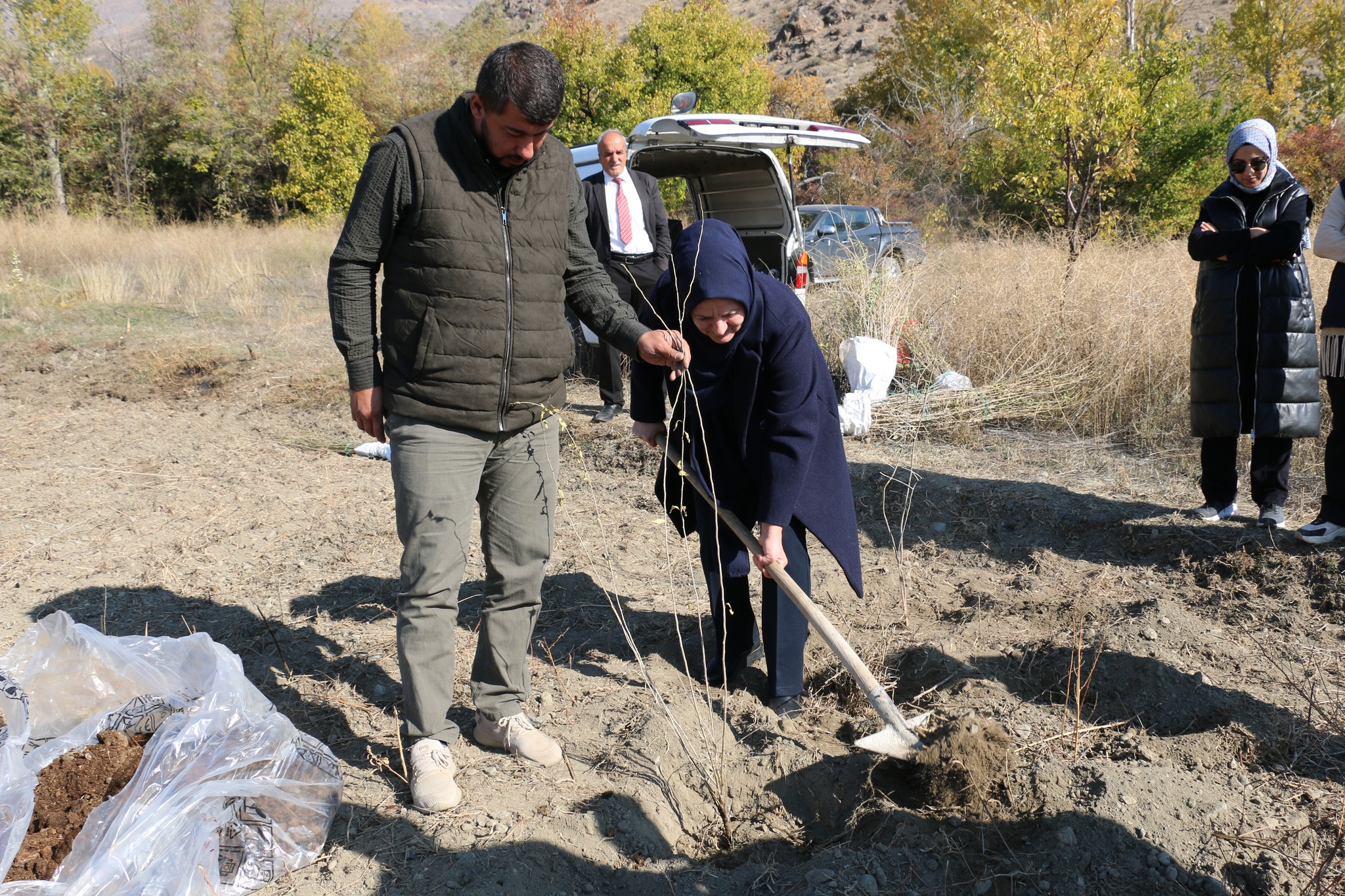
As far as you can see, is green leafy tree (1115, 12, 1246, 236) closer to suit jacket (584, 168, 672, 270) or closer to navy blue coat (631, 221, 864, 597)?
suit jacket (584, 168, 672, 270)

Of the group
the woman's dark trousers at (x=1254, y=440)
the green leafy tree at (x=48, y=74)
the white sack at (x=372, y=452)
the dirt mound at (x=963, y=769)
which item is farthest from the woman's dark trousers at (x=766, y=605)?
the green leafy tree at (x=48, y=74)

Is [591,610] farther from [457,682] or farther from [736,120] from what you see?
[736,120]

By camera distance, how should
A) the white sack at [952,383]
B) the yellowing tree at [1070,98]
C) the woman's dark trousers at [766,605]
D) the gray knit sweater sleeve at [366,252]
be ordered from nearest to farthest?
the gray knit sweater sleeve at [366,252] < the woman's dark trousers at [766,605] < the white sack at [952,383] < the yellowing tree at [1070,98]

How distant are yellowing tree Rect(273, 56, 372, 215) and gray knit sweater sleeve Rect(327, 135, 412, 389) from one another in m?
22.0

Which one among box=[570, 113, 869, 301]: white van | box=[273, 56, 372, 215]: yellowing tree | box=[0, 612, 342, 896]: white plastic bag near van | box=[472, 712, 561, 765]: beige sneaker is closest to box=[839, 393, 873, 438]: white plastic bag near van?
box=[570, 113, 869, 301]: white van

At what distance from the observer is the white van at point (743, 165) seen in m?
6.74

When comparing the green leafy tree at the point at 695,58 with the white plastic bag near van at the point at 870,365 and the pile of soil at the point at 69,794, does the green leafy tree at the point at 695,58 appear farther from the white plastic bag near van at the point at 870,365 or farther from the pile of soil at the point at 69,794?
the pile of soil at the point at 69,794

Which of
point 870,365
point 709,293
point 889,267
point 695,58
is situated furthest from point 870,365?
point 695,58

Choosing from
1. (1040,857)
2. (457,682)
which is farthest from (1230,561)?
(457,682)

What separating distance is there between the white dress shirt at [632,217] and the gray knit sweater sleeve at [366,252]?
12.2ft

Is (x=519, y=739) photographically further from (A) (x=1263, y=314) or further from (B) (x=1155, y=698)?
(A) (x=1263, y=314)

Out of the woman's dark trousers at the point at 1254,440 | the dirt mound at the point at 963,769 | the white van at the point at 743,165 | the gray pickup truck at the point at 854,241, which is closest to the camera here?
the dirt mound at the point at 963,769

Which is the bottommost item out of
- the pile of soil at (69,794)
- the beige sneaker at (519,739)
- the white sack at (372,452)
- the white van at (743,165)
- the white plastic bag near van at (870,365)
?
the beige sneaker at (519,739)

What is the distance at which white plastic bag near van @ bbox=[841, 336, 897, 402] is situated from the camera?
20.6 feet
